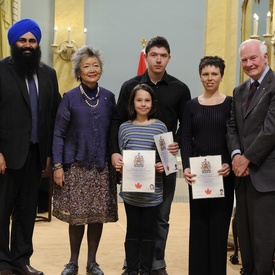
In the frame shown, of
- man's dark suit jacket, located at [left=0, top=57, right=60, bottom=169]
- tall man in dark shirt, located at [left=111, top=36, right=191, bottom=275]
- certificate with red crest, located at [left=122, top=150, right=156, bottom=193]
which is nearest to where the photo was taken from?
certificate with red crest, located at [left=122, top=150, right=156, bottom=193]

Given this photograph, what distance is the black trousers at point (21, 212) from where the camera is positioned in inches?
179

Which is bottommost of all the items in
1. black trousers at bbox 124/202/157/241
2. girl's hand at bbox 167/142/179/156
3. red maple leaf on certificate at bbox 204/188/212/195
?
black trousers at bbox 124/202/157/241

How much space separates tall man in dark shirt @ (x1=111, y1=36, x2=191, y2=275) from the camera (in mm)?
4543

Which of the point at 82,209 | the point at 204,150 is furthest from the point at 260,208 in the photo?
the point at 82,209

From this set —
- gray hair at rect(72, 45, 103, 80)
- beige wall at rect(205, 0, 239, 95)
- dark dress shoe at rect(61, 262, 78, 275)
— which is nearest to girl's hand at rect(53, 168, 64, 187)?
dark dress shoe at rect(61, 262, 78, 275)

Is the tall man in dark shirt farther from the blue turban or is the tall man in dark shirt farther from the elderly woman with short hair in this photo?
the blue turban

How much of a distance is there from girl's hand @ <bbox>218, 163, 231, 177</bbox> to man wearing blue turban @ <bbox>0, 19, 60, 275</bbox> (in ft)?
4.53

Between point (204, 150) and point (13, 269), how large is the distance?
5.92ft

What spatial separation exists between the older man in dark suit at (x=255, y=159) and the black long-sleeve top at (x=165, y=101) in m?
0.58

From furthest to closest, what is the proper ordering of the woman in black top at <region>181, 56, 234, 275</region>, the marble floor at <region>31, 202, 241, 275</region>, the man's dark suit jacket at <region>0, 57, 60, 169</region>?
the marble floor at <region>31, 202, 241, 275</region> < the man's dark suit jacket at <region>0, 57, 60, 169</region> < the woman in black top at <region>181, 56, 234, 275</region>

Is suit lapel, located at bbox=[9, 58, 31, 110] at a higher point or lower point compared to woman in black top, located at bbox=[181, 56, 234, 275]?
higher

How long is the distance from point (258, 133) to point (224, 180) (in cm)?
44

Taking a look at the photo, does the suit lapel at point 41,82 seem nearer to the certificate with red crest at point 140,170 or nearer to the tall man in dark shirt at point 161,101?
the tall man in dark shirt at point 161,101

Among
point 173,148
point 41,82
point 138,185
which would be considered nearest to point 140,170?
point 138,185
